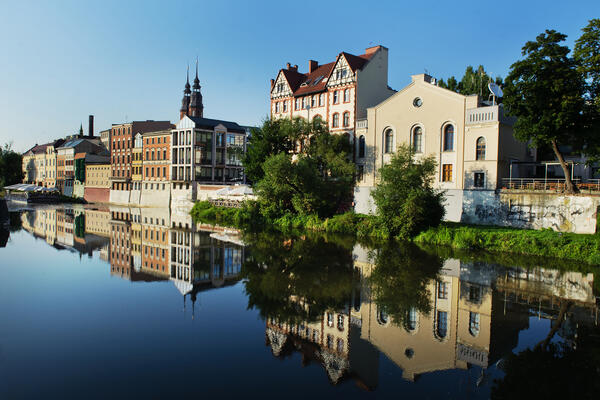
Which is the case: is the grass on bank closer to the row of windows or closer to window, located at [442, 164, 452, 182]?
window, located at [442, 164, 452, 182]

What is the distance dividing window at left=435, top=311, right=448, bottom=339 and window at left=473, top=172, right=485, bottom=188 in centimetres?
2021

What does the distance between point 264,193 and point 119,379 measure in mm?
28988

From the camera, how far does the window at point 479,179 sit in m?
31.2

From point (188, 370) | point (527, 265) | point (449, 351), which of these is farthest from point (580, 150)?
point (188, 370)

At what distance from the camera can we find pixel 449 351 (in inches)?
423

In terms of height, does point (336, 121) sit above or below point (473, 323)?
above

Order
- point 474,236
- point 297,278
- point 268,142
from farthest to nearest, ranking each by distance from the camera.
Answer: point 268,142
point 474,236
point 297,278

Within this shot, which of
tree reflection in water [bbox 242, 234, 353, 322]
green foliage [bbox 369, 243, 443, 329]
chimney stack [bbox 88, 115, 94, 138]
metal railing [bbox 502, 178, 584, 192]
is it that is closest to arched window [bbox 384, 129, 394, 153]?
metal railing [bbox 502, 178, 584, 192]

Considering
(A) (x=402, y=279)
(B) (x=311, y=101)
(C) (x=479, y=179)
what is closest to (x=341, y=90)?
(B) (x=311, y=101)

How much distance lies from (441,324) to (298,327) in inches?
172

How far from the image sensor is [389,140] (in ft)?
124

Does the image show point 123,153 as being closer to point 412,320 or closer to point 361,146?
point 361,146

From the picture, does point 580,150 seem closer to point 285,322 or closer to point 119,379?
point 285,322

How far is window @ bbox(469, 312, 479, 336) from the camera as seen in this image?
12055 millimetres
